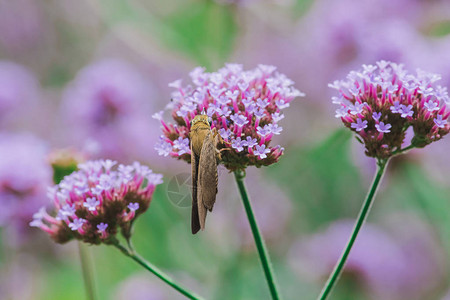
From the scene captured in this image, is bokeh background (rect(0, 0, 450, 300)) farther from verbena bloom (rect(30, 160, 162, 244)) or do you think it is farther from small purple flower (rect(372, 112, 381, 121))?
small purple flower (rect(372, 112, 381, 121))

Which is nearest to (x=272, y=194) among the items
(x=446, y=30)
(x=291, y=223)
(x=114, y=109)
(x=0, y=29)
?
(x=291, y=223)

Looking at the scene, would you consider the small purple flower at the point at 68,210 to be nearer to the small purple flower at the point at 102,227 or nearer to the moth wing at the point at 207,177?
the small purple flower at the point at 102,227

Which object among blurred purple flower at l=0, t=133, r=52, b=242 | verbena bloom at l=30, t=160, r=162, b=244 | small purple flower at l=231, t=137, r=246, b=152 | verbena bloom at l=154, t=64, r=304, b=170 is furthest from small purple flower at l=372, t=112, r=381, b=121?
blurred purple flower at l=0, t=133, r=52, b=242

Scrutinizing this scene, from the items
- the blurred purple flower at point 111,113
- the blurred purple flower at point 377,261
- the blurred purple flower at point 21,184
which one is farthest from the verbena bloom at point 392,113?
the blurred purple flower at point 111,113

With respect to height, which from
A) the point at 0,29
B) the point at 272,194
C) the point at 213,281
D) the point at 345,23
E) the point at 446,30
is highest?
the point at 0,29

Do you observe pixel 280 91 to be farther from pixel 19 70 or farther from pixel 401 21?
pixel 19 70

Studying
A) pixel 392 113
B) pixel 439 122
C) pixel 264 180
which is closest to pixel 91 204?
pixel 392 113

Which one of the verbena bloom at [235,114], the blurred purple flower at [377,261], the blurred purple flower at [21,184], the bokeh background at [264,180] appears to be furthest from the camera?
the blurred purple flower at [377,261]
